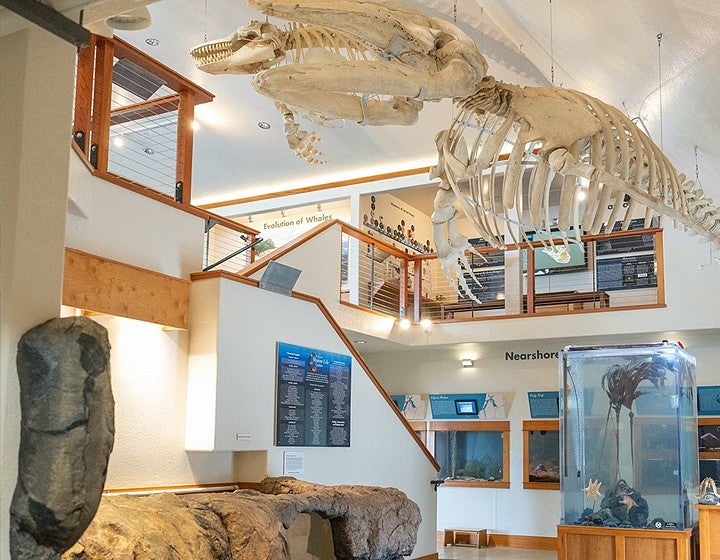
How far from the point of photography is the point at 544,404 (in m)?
13.0

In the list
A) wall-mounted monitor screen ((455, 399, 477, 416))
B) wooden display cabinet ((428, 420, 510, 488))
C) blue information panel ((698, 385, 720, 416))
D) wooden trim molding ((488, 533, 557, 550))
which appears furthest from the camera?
wall-mounted monitor screen ((455, 399, 477, 416))

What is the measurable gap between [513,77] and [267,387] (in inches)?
244

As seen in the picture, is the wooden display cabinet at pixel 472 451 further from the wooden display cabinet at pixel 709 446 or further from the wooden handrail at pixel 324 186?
the wooden handrail at pixel 324 186

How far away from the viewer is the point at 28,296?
107 inches

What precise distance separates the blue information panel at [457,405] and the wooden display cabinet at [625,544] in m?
5.85

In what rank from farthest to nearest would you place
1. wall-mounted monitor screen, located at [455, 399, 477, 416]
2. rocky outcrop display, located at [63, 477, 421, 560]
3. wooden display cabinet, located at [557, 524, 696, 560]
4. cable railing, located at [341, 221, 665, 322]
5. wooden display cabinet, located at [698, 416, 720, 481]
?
wall-mounted monitor screen, located at [455, 399, 477, 416] < cable railing, located at [341, 221, 665, 322] < wooden display cabinet, located at [698, 416, 720, 481] < wooden display cabinet, located at [557, 524, 696, 560] < rocky outcrop display, located at [63, 477, 421, 560]

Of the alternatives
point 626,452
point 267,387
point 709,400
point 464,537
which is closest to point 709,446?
point 709,400

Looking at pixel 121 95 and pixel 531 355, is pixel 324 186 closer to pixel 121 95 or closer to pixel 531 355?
pixel 531 355

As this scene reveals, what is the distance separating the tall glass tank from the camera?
299 inches

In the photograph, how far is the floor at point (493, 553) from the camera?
37.9ft

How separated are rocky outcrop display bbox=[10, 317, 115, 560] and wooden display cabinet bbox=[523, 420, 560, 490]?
11.0 meters

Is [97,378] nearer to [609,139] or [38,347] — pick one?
[38,347]

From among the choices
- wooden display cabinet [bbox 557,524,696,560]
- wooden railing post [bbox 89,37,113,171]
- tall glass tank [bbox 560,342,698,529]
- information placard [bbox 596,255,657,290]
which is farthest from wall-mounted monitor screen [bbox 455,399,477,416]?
wooden railing post [bbox 89,37,113,171]

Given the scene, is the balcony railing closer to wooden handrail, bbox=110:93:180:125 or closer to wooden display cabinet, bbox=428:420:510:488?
wooden handrail, bbox=110:93:180:125
